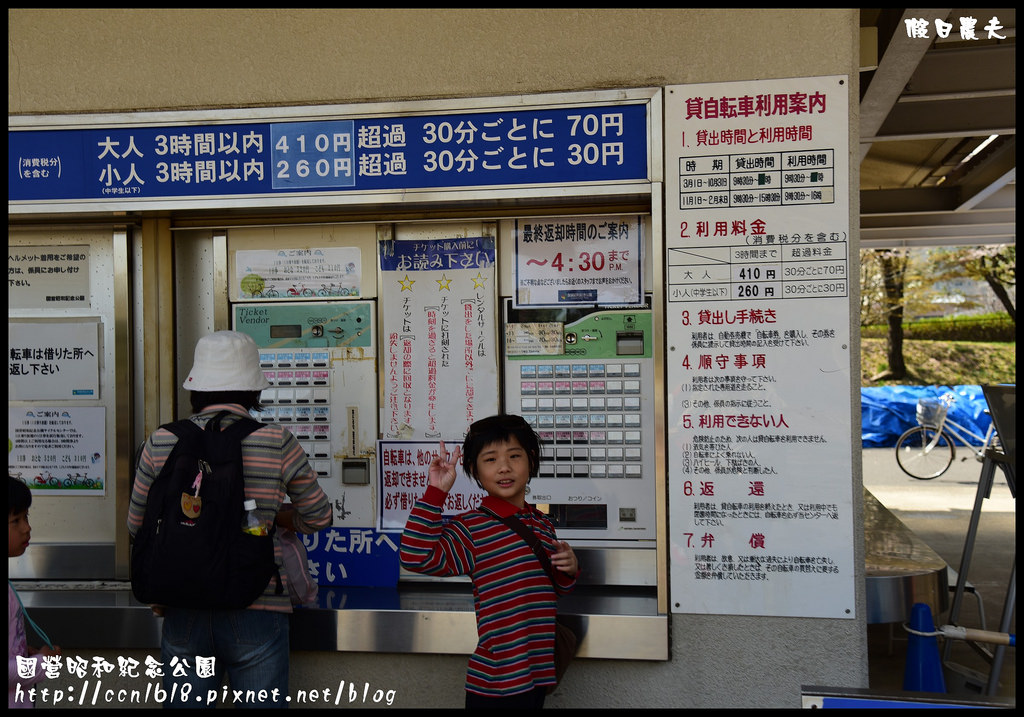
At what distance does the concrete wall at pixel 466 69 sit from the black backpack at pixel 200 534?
976mm

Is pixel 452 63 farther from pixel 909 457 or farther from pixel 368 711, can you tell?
pixel 909 457

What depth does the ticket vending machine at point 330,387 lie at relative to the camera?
373cm

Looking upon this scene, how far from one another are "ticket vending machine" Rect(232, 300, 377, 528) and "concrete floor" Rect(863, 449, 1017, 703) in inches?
98.1

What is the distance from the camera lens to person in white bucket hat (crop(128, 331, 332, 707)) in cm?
274

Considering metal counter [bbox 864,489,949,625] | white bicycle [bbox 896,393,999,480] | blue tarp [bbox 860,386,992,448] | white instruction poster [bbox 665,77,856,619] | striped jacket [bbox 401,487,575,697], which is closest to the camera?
striped jacket [bbox 401,487,575,697]

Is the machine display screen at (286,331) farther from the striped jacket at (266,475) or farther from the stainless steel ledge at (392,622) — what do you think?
the stainless steel ledge at (392,622)

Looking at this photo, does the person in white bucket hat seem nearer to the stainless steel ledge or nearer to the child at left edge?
the child at left edge

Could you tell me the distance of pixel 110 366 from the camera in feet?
12.5

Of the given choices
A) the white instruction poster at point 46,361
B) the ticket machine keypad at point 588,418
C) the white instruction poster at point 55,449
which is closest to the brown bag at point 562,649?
the ticket machine keypad at point 588,418

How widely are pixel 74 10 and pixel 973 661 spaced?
560 cm

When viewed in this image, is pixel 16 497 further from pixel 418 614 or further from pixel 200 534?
pixel 418 614

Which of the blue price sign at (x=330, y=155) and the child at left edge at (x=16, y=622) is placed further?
the blue price sign at (x=330, y=155)

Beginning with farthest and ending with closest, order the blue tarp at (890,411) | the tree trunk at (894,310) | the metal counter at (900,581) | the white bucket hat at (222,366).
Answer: the tree trunk at (894,310) → the blue tarp at (890,411) → the metal counter at (900,581) → the white bucket hat at (222,366)

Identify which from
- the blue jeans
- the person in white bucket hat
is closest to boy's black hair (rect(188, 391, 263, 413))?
the person in white bucket hat
